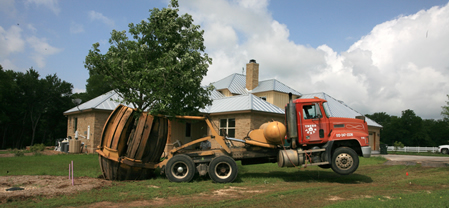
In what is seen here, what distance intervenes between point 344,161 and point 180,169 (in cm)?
532

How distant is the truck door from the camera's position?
405 inches

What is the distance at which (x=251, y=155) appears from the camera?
34.7ft

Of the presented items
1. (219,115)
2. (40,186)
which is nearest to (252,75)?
(219,115)

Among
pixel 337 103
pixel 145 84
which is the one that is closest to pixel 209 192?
pixel 145 84

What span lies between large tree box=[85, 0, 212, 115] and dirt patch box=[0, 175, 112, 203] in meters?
2.98

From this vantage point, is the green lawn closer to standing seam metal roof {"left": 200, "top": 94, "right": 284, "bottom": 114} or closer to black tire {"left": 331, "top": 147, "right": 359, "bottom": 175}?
black tire {"left": 331, "top": 147, "right": 359, "bottom": 175}

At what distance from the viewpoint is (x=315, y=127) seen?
33.9 ft

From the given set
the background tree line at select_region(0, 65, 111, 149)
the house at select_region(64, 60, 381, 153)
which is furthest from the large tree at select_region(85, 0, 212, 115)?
the background tree line at select_region(0, 65, 111, 149)

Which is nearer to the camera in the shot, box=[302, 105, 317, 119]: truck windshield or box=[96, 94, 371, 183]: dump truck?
box=[96, 94, 371, 183]: dump truck

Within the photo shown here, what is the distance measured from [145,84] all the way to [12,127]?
142ft

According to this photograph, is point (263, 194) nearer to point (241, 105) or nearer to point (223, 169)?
point (223, 169)

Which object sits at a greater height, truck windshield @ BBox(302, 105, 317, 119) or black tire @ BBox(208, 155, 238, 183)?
truck windshield @ BBox(302, 105, 317, 119)

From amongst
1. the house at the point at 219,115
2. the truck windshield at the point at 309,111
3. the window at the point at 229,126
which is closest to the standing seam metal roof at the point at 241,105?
the house at the point at 219,115

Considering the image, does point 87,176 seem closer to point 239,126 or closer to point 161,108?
point 161,108
